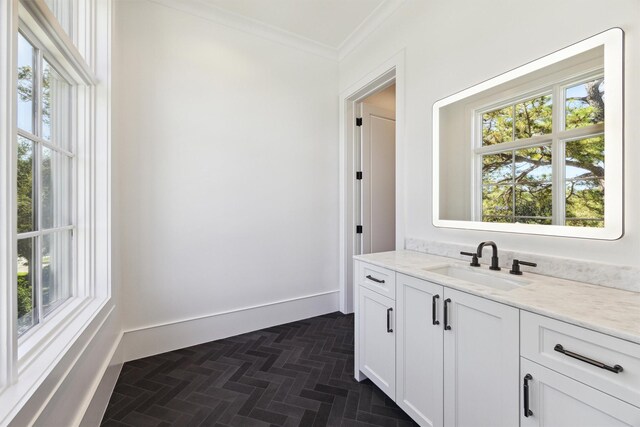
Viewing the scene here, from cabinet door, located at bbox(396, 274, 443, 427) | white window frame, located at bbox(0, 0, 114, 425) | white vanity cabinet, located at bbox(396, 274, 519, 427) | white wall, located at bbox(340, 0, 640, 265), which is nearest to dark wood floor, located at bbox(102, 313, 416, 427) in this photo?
cabinet door, located at bbox(396, 274, 443, 427)

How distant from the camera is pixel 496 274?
1451 millimetres

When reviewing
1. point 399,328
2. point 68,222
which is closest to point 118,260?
point 68,222

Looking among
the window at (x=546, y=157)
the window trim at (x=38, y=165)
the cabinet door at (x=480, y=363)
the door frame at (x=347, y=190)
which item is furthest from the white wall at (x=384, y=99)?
the window trim at (x=38, y=165)

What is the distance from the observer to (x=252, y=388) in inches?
74.3

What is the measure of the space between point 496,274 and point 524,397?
61 centimetres

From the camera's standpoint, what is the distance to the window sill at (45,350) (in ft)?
2.60

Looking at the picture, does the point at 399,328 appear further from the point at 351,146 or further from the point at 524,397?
the point at 351,146

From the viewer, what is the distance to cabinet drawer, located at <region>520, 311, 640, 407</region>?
77cm

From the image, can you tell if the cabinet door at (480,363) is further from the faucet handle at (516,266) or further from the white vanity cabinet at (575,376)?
the faucet handle at (516,266)

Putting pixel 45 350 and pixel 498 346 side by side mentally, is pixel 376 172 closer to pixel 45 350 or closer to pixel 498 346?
pixel 498 346

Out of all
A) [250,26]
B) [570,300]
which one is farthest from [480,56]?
[250,26]

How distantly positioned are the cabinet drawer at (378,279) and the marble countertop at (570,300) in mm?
145

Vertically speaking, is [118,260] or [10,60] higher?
[10,60]

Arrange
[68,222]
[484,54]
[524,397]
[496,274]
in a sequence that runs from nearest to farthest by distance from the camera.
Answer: [524,397], [496,274], [68,222], [484,54]
